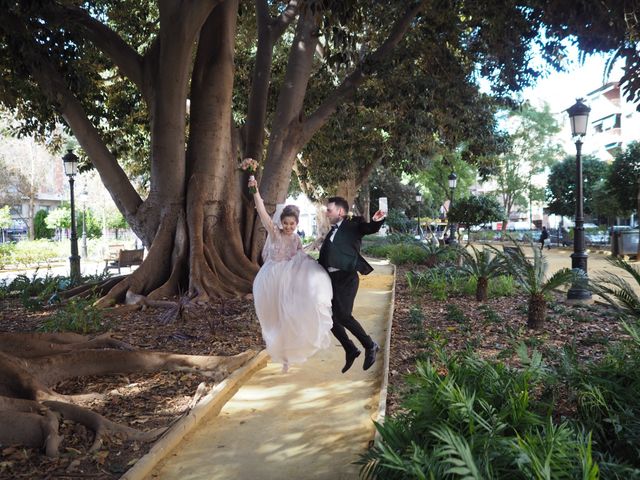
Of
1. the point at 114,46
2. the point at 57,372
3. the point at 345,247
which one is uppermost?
the point at 114,46

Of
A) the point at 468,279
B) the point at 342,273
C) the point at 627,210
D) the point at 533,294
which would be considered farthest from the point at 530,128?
the point at 342,273

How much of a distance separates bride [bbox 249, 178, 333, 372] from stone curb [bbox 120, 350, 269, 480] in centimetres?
54

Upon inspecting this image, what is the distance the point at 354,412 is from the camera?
16.2 feet

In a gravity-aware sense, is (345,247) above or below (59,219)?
below

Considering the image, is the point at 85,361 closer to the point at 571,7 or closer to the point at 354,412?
the point at 354,412

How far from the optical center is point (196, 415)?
15.1ft

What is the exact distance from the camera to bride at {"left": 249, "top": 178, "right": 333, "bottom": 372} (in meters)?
5.24

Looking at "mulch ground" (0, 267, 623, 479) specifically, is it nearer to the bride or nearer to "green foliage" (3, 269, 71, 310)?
"green foliage" (3, 269, 71, 310)

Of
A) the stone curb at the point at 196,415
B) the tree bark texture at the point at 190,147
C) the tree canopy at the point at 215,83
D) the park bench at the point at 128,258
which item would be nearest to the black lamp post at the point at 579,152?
the tree canopy at the point at 215,83

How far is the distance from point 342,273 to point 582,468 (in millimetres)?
3087

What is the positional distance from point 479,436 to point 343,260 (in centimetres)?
251

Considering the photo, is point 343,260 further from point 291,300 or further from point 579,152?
point 579,152

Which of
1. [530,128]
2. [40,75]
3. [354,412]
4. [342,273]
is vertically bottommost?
[354,412]

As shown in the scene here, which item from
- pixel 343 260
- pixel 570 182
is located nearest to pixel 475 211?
pixel 570 182
